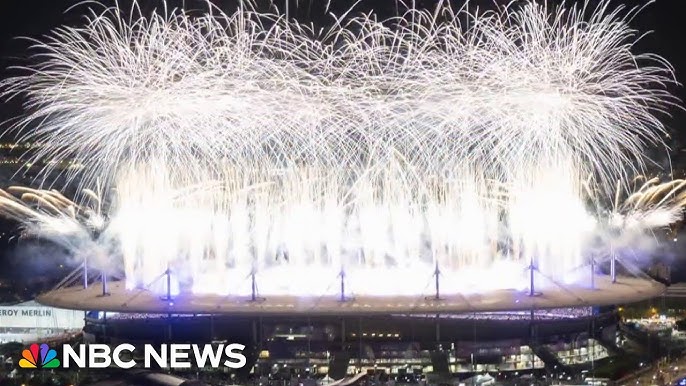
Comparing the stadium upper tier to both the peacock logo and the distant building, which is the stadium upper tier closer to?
the distant building

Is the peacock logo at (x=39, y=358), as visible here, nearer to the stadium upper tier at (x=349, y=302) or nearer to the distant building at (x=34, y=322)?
the stadium upper tier at (x=349, y=302)

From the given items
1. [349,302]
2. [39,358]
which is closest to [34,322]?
[39,358]

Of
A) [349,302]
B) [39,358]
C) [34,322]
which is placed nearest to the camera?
[39,358]

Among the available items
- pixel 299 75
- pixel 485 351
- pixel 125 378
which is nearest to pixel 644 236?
pixel 485 351

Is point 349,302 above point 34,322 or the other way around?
above

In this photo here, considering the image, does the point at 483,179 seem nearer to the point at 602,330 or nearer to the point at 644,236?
the point at 602,330

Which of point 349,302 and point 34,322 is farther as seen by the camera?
point 34,322

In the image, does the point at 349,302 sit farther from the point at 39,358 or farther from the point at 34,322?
the point at 34,322
